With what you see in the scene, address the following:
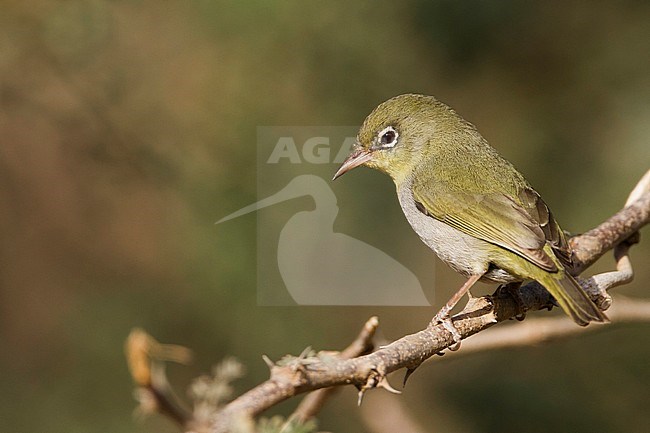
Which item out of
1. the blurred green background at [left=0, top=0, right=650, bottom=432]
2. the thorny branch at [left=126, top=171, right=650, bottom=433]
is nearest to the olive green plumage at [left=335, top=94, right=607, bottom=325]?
the thorny branch at [left=126, top=171, right=650, bottom=433]

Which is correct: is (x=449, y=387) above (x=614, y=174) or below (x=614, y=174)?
below

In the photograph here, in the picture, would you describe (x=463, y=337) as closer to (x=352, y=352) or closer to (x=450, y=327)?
(x=450, y=327)

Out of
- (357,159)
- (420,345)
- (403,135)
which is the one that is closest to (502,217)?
(403,135)

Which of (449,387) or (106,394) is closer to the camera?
(449,387)

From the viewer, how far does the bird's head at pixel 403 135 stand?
423cm

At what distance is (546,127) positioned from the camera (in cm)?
574

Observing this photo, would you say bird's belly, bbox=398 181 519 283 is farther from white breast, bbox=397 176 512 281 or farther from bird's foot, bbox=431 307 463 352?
bird's foot, bbox=431 307 463 352

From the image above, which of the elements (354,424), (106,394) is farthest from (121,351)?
(354,424)

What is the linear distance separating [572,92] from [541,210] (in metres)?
2.27

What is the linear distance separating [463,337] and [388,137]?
1.41 metres

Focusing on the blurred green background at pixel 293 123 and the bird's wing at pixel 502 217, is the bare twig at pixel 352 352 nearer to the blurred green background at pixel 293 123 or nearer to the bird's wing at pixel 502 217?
the bird's wing at pixel 502 217

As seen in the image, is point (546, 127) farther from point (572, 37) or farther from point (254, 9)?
point (254, 9)

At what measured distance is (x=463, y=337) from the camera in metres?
3.09

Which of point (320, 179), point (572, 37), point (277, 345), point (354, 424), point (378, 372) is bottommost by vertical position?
point (378, 372)
